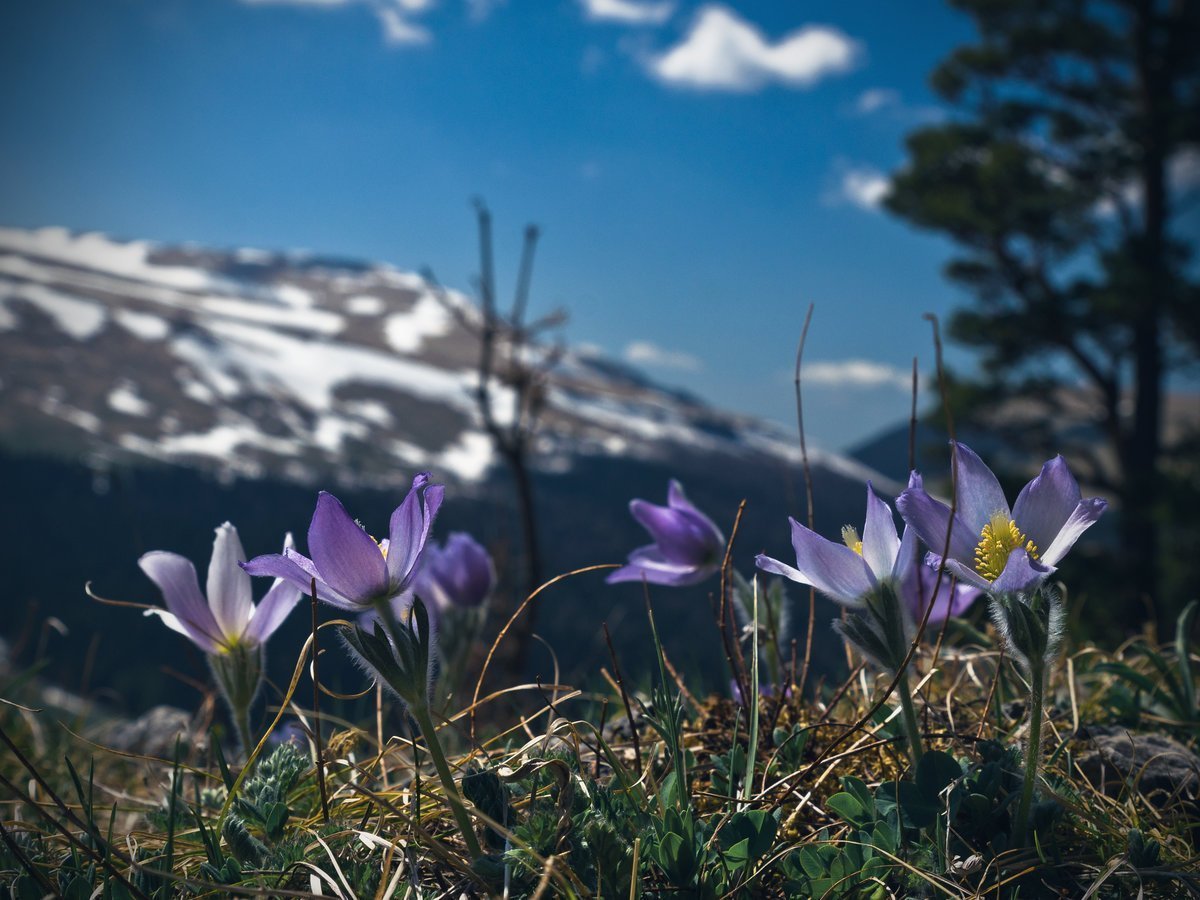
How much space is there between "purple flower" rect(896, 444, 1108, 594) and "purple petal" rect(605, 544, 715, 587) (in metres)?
0.57

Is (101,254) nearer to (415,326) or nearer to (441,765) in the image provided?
(415,326)

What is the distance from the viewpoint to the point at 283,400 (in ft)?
125

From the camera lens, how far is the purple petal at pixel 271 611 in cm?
141

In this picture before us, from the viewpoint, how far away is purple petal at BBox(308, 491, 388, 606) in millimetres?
1045

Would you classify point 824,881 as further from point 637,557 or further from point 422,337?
point 422,337

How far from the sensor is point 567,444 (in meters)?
36.8

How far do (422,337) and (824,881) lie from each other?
198 ft

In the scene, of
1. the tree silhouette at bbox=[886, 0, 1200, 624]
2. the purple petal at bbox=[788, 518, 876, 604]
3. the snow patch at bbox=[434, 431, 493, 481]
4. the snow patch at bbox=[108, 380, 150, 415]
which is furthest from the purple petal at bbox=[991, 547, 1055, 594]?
the snow patch at bbox=[108, 380, 150, 415]

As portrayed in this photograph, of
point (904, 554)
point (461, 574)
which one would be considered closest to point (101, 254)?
point (461, 574)


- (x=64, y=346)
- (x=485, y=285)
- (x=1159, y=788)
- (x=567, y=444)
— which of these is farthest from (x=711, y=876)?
(x=64, y=346)

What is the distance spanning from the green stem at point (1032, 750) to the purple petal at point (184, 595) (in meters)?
1.14

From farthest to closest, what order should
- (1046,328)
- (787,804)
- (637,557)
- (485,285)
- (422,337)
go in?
(422,337), (1046,328), (485,285), (637,557), (787,804)

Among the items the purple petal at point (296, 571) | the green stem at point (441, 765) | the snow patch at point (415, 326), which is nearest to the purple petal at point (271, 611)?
the purple petal at point (296, 571)

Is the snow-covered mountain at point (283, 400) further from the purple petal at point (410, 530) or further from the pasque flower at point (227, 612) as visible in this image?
the purple petal at point (410, 530)
